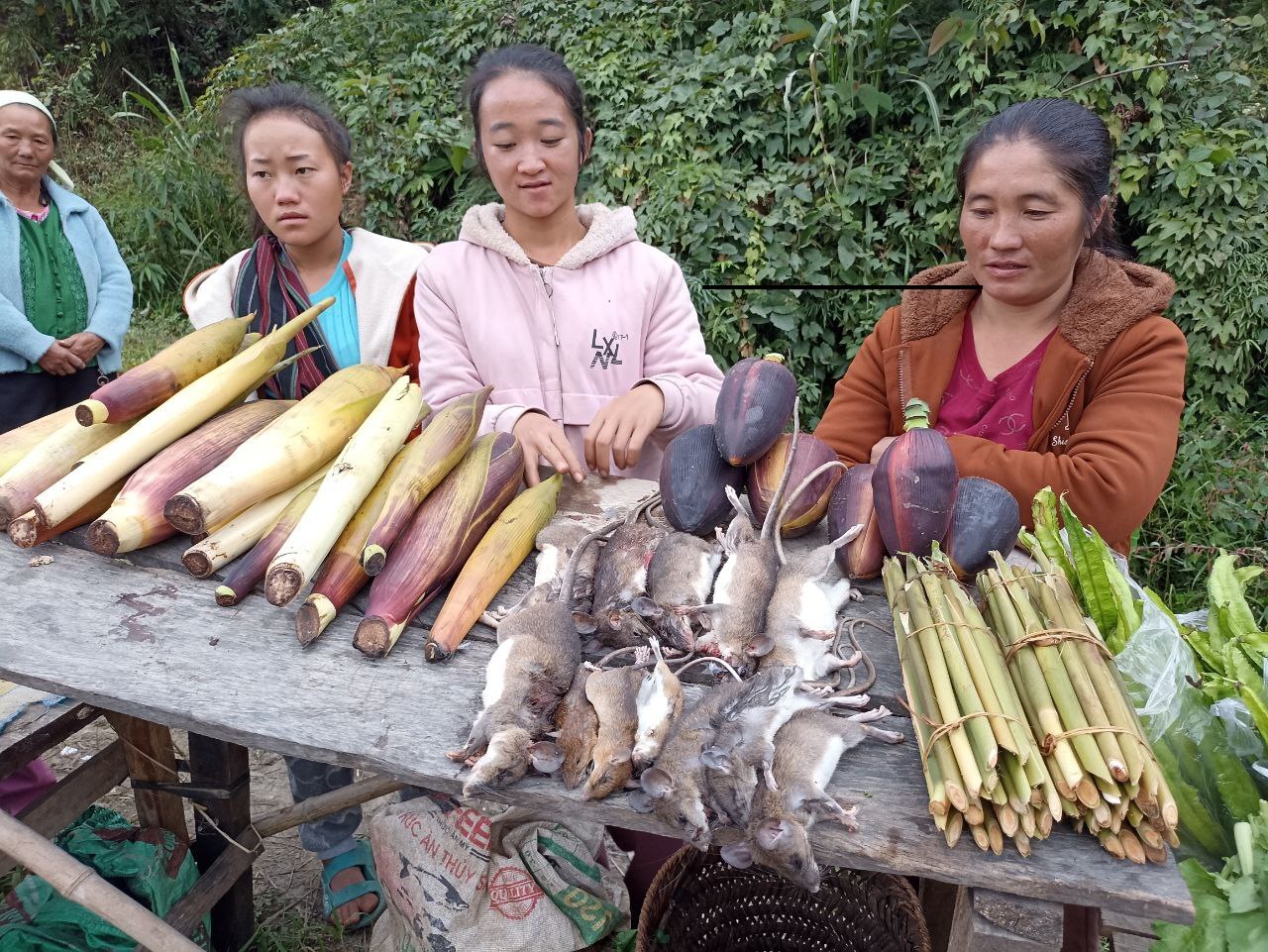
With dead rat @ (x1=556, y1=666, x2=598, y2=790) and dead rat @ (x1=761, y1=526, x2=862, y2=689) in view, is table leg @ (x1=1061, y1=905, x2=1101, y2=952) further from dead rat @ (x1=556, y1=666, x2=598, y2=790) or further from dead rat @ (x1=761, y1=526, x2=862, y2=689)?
dead rat @ (x1=556, y1=666, x2=598, y2=790)

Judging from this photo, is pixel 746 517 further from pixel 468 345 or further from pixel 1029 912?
pixel 468 345

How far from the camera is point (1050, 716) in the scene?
4.07 ft

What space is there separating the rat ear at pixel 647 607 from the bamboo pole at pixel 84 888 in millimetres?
1049

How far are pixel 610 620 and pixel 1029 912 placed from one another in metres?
0.74

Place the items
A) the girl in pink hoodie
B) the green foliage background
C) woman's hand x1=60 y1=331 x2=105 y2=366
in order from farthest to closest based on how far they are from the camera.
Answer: the green foliage background → woman's hand x1=60 y1=331 x2=105 y2=366 → the girl in pink hoodie

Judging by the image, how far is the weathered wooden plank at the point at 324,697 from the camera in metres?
1.17

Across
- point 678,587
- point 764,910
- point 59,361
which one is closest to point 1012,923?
point 678,587

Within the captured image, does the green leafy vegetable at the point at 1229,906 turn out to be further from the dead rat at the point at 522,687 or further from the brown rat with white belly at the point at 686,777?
the dead rat at the point at 522,687

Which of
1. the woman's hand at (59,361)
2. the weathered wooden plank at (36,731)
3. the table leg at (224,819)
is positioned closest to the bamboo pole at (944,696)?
the table leg at (224,819)

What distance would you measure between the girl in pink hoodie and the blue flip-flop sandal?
1.41 m

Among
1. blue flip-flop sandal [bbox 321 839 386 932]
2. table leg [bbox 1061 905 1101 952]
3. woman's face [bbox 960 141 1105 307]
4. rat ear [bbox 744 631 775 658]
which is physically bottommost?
blue flip-flop sandal [bbox 321 839 386 932]

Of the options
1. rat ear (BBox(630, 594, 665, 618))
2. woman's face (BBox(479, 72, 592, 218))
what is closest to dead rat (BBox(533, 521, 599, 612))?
rat ear (BBox(630, 594, 665, 618))

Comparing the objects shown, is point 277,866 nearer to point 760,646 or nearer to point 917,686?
point 760,646

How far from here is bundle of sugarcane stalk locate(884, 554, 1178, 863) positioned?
3.82 feet
